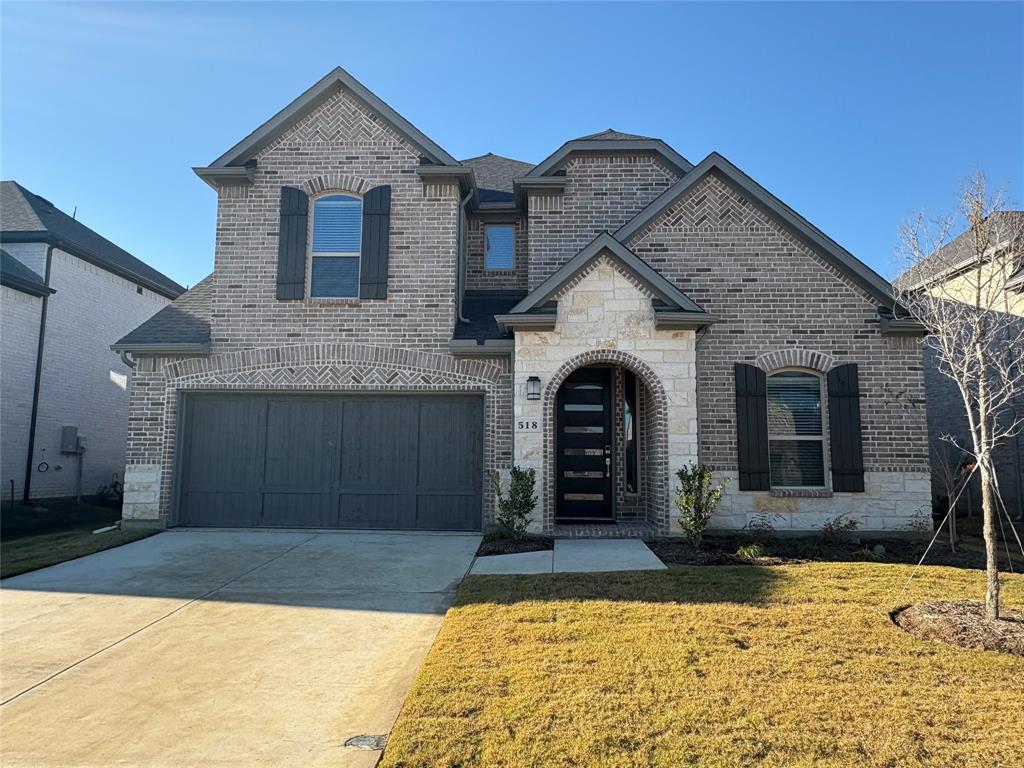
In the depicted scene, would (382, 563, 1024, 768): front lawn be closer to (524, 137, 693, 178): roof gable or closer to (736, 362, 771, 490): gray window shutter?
(736, 362, 771, 490): gray window shutter

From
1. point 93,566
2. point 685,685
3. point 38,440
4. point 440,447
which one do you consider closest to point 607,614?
point 685,685

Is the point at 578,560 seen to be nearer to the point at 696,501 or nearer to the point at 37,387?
the point at 696,501

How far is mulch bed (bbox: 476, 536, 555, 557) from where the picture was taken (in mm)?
8461

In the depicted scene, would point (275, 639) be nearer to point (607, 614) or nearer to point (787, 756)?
point (607, 614)

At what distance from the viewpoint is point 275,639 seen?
17.2 feet

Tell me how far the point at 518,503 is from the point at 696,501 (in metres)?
2.47

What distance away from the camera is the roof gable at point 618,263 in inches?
374

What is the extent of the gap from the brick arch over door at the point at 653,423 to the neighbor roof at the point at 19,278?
11.6m

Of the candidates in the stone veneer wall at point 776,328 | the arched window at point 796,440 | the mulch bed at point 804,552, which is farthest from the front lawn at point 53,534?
the arched window at point 796,440

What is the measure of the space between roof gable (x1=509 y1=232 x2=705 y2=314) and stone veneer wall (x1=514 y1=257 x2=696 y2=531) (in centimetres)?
11

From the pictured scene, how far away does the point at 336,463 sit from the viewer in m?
10.5

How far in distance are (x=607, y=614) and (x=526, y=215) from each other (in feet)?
28.6

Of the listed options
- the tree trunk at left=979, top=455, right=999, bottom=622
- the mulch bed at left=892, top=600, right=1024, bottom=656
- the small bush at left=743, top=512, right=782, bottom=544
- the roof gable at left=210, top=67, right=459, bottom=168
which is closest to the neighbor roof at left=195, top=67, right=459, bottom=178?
the roof gable at left=210, top=67, right=459, bottom=168

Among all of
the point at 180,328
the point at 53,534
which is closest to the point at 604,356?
the point at 180,328
